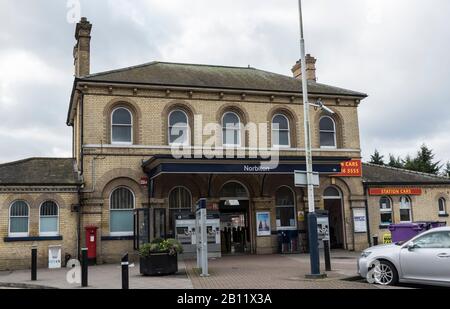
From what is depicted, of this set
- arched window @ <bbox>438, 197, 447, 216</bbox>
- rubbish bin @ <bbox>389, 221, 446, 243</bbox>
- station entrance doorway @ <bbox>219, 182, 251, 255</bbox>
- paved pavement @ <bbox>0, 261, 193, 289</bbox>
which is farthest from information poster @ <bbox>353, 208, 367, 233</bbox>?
paved pavement @ <bbox>0, 261, 193, 289</bbox>

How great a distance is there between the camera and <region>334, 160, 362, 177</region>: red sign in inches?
1013

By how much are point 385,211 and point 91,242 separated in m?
14.5

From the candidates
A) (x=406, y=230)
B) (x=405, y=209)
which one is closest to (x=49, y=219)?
(x=406, y=230)

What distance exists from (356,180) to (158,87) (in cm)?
1069

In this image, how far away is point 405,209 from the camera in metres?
26.7

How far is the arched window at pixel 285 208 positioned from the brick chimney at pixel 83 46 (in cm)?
Answer: 1070

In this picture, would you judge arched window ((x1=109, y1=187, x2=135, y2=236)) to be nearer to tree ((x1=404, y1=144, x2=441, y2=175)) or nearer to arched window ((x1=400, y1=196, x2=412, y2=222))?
arched window ((x1=400, y1=196, x2=412, y2=222))

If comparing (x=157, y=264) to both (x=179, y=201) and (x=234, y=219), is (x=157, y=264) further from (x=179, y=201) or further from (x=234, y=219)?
(x=234, y=219)

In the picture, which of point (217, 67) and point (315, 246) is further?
point (217, 67)

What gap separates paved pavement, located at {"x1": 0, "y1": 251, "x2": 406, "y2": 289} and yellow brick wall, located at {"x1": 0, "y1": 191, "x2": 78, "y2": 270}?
4.19ft

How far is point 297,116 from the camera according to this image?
84.5ft

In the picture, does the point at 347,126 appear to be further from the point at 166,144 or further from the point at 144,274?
the point at 144,274
